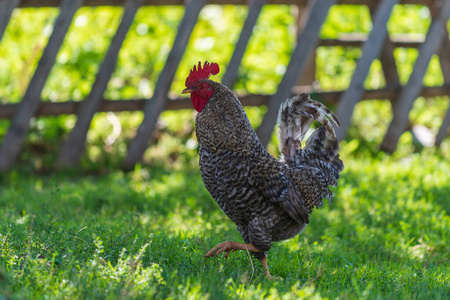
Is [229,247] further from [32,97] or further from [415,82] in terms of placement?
[415,82]

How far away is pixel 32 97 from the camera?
692 centimetres

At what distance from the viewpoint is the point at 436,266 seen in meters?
4.59

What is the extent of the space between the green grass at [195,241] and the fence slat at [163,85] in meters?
0.29

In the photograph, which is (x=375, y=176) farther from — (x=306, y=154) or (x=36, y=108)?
(x=36, y=108)

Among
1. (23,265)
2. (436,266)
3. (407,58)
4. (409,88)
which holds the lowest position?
(436,266)

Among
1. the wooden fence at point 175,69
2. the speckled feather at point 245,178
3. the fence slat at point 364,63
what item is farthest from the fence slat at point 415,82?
the speckled feather at point 245,178

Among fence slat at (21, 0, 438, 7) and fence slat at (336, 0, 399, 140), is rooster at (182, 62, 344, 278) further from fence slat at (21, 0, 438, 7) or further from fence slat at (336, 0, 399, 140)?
fence slat at (336, 0, 399, 140)

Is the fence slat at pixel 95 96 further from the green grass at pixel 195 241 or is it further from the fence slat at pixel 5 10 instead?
the fence slat at pixel 5 10

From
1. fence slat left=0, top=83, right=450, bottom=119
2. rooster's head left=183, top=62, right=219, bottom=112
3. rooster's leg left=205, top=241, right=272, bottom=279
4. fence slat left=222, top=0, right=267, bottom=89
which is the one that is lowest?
rooster's leg left=205, top=241, right=272, bottom=279

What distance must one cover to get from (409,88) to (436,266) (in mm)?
4814

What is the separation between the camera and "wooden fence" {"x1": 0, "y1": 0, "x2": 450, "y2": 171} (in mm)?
6918

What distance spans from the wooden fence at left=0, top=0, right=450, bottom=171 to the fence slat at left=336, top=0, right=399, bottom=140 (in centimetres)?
1

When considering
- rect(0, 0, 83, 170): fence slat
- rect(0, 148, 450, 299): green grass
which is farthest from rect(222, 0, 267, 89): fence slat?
rect(0, 0, 83, 170): fence slat

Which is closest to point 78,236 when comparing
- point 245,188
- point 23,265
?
point 23,265
